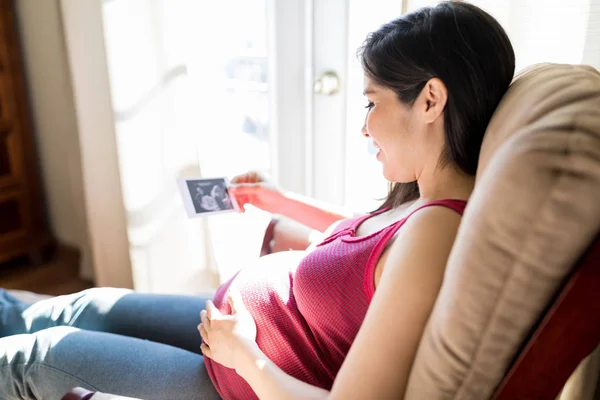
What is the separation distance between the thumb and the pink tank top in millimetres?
13

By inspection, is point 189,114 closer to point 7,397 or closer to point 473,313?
point 7,397

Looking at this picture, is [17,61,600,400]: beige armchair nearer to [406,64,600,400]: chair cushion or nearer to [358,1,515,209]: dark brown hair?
[406,64,600,400]: chair cushion

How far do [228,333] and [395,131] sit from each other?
1.54ft

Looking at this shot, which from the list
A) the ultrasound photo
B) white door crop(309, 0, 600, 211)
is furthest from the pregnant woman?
white door crop(309, 0, 600, 211)

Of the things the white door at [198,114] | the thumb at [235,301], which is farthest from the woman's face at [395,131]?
A: the white door at [198,114]

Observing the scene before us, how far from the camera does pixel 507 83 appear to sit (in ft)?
2.72

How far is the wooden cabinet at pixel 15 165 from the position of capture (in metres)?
2.33

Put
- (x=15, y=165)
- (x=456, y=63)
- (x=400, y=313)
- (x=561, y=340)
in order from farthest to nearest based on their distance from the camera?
(x=15, y=165) → (x=456, y=63) → (x=400, y=313) → (x=561, y=340)

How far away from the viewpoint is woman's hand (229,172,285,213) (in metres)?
1.46

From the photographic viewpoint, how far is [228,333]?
92 cm

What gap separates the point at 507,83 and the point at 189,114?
4.22 feet

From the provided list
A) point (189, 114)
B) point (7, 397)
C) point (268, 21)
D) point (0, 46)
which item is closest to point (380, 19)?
point (268, 21)

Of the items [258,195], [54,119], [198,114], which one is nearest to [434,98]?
[258,195]

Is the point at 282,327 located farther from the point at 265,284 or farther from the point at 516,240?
the point at 516,240
